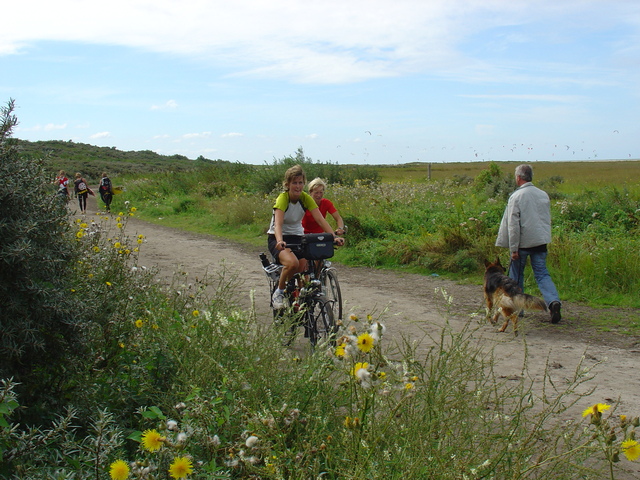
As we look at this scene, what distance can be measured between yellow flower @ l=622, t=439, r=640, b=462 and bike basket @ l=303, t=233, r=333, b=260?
423 centimetres

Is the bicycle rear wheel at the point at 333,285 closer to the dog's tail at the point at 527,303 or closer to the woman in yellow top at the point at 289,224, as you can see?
the woman in yellow top at the point at 289,224

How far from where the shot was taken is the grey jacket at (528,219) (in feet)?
25.7

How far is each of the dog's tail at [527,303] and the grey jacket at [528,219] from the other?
1.21 metres

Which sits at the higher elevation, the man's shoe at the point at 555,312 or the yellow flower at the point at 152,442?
the yellow flower at the point at 152,442

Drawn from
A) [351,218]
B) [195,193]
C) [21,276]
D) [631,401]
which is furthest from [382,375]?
[195,193]

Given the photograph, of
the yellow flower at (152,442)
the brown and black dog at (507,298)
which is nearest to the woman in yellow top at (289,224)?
the brown and black dog at (507,298)

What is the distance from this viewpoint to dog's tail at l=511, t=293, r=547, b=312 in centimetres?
677

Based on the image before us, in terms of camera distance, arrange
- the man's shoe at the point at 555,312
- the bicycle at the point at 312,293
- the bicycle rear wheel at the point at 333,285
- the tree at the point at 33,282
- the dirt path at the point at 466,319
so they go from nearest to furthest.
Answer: the tree at the point at 33,282 → the dirt path at the point at 466,319 → the bicycle at the point at 312,293 → the bicycle rear wheel at the point at 333,285 → the man's shoe at the point at 555,312

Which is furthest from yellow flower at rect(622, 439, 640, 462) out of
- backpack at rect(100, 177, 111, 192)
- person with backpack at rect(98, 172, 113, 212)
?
backpack at rect(100, 177, 111, 192)

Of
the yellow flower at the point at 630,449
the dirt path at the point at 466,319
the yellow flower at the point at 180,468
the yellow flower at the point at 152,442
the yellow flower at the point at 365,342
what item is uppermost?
the yellow flower at the point at 365,342

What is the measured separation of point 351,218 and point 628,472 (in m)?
10.3

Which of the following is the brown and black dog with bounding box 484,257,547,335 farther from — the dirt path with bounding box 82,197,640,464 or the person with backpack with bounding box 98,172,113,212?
the person with backpack with bounding box 98,172,113,212

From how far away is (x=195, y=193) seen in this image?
27.4 meters

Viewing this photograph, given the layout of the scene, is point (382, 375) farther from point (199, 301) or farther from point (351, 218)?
point (351, 218)
